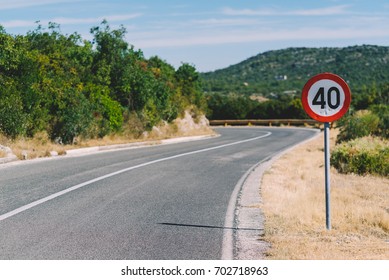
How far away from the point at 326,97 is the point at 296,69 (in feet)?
416

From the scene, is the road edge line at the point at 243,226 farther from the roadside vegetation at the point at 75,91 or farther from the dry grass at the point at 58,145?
the roadside vegetation at the point at 75,91

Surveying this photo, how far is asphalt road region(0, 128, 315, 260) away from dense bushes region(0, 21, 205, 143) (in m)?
6.29

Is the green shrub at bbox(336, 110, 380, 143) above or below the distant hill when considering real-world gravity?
below

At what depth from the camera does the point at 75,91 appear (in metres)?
24.8

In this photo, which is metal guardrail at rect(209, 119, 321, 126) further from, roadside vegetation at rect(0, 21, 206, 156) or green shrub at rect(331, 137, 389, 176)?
green shrub at rect(331, 137, 389, 176)

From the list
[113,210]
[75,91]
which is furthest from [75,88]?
[113,210]

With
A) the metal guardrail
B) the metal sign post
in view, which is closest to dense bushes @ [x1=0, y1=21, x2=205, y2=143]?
the metal sign post

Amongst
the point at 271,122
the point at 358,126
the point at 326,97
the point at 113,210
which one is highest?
the point at 326,97

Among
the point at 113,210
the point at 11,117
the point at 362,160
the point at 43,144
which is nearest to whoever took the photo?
A: the point at 113,210

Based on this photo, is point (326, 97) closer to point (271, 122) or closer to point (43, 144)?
point (43, 144)

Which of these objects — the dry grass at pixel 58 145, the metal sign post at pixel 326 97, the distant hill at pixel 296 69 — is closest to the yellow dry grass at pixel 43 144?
the dry grass at pixel 58 145

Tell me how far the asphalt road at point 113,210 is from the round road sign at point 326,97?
6.92 ft

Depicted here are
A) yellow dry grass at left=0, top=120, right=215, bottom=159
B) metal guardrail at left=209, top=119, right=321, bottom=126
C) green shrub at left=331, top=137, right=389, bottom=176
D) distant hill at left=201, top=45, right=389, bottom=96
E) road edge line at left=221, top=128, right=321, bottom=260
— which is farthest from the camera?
distant hill at left=201, top=45, right=389, bottom=96

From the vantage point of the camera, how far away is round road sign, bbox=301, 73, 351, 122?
747cm
